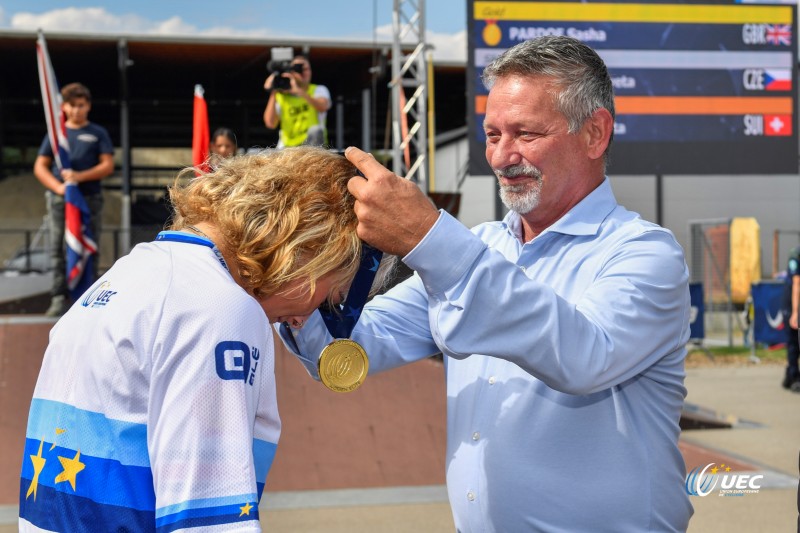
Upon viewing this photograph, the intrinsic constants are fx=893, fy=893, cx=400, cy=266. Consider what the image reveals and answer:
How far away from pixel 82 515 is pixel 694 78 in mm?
12834

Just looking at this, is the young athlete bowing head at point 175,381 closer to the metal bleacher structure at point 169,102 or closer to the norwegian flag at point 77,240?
the norwegian flag at point 77,240

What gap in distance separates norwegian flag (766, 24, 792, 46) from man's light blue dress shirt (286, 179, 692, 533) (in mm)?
12483

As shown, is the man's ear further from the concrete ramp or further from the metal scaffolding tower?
the metal scaffolding tower

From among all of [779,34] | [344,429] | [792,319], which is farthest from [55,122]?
[779,34]

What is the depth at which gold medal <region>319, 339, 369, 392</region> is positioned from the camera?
2150 millimetres

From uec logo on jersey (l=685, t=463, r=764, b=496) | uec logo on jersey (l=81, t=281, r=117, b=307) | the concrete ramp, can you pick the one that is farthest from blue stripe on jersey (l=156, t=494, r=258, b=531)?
uec logo on jersey (l=685, t=463, r=764, b=496)

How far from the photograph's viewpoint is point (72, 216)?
809 centimetres

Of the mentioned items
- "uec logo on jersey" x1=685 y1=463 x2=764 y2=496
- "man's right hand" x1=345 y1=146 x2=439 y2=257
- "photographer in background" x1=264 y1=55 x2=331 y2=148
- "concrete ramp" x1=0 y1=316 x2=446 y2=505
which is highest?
"photographer in background" x1=264 y1=55 x2=331 y2=148

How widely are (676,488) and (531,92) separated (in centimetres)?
100

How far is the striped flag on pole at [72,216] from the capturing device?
26.6 ft

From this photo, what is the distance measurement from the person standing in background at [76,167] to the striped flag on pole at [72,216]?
0.28 feet

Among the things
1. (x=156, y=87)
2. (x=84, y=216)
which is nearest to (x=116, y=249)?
(x=84, y=216)

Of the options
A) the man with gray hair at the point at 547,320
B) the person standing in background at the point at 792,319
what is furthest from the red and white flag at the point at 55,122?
the person standing in background at the point at 792,319

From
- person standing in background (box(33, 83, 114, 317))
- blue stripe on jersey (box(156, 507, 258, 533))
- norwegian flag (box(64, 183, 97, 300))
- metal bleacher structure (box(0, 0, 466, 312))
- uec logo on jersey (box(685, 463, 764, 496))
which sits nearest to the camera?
blue stripe on jersey (box(156, 507, 258, 533))
